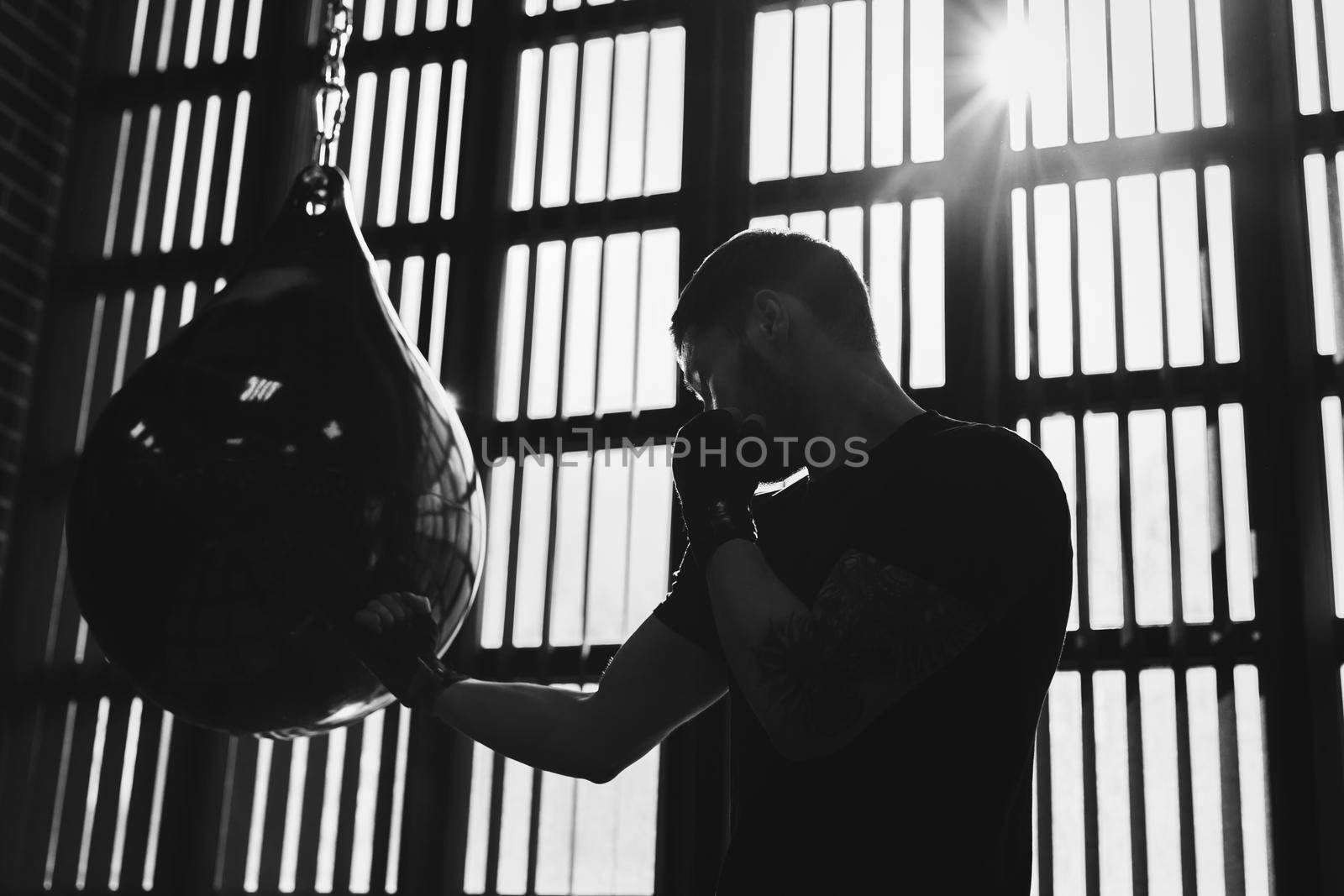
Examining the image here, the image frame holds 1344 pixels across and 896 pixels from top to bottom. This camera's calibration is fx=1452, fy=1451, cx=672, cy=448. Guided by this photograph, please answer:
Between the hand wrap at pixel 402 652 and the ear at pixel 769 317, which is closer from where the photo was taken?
the hand wrap at pixel 402 652

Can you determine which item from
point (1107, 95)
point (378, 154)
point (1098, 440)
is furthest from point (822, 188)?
point (378, 154)

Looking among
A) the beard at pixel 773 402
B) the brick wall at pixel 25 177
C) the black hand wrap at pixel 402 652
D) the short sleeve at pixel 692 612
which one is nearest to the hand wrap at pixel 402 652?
the black hand wrap at pixel 402 652

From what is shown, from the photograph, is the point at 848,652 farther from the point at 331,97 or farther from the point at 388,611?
the point at 331,97

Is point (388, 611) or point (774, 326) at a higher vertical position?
point (774, 326)

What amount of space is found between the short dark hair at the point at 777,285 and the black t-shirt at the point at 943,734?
231 mm

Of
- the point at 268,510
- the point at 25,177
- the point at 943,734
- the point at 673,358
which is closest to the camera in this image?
the point at 268,510

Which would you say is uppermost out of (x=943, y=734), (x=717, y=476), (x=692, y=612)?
(x=717, y=476)

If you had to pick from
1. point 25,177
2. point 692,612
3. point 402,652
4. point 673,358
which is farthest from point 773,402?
point 25,177

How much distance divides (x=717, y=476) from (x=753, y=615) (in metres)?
0.17

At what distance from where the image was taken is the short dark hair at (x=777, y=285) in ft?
4.90

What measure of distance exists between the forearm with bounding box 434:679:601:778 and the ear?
0.42 metres

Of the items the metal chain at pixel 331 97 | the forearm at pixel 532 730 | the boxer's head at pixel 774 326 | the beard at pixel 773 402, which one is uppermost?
the metal chain at pixel 331 97

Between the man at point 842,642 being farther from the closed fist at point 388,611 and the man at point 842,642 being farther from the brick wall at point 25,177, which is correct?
the brick wall at point 25,177

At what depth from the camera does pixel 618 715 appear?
147 cm
